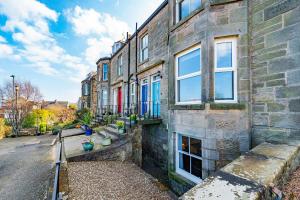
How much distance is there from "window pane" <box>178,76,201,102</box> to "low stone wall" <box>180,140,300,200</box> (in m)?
2.87

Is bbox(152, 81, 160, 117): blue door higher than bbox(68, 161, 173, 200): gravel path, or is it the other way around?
bbox(152, 81, 160, 117): blue door

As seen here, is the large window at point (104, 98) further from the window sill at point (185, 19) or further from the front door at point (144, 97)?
the window sill at point (185, 19)

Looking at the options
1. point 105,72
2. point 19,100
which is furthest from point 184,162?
point 19,100

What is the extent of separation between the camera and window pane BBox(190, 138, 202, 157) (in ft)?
19.0

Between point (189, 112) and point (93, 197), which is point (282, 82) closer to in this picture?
point (189, 112)

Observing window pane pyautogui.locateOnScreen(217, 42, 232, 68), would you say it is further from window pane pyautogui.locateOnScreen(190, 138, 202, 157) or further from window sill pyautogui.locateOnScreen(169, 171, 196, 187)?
Result: window sill pyautogui.locateOnScreen(169, 171, 196, 187)

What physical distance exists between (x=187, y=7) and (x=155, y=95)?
4962 millimetres

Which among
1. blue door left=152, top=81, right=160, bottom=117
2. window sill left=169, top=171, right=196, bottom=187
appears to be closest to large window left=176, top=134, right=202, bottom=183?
window sill left=169, top=171, right=196, bottom=187

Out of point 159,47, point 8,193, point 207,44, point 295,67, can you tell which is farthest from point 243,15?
point 8,193

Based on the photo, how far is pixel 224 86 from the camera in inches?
204

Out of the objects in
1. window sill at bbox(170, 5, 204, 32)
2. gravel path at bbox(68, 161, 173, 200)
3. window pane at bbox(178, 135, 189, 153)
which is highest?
window sill at bbox(170, 5, 204, 32)

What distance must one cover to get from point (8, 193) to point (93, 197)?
318cm

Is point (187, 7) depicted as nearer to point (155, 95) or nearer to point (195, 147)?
point (155, 95)

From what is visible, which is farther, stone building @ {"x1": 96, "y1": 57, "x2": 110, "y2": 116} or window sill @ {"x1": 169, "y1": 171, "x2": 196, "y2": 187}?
stone building @ {"x1": 96, "y1": 57, "x2": 110, "y2": 116}
